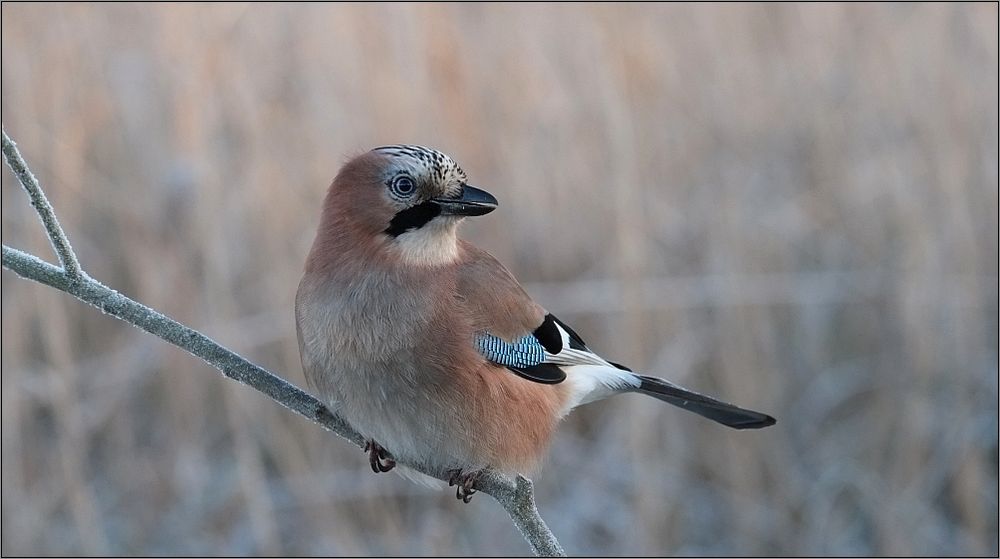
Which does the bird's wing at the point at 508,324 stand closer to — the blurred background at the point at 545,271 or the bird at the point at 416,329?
the bird at the point at 416,329

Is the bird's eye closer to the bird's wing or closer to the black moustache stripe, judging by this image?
the black moustache stripe

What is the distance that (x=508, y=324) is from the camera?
2.49m

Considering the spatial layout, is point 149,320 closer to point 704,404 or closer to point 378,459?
point 378,459

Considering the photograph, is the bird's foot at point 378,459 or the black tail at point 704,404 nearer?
the bird's foot at point 378,459

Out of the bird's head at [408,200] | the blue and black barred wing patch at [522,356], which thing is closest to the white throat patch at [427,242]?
the bird's head at [408,200]

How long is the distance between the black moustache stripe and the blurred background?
178cm

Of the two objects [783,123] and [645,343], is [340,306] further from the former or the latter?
[783,123]

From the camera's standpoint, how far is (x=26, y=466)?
14.3 ft

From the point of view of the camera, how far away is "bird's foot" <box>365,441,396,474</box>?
242 centimetres

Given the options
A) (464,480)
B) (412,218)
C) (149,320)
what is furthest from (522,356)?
(149,320)

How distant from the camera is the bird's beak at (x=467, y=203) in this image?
7.03 ft

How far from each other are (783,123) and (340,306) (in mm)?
3445

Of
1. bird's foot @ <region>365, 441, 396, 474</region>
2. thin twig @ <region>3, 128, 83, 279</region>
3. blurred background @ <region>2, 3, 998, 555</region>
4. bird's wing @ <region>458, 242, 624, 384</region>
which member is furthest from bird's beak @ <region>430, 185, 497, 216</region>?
blurred background @ <region>2, 3, 998, 555</region>

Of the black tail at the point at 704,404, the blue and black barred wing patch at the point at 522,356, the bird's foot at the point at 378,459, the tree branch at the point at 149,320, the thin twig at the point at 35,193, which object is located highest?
the thin twig at the point at 35,193
